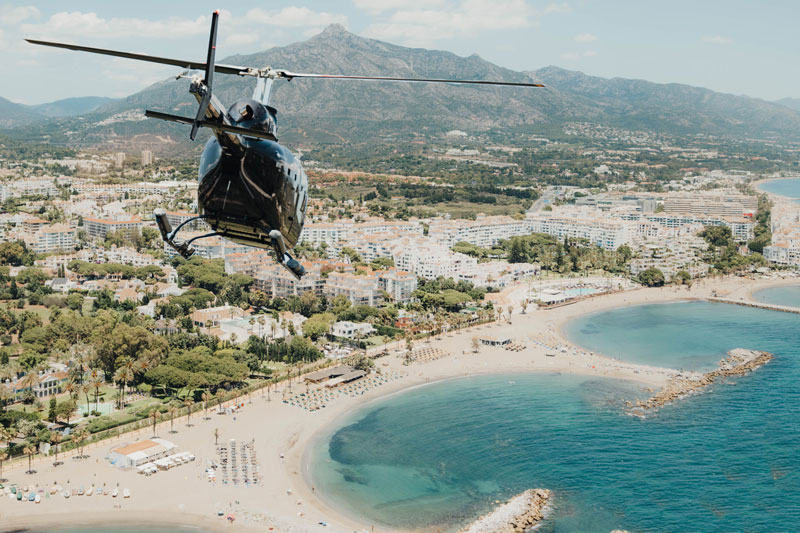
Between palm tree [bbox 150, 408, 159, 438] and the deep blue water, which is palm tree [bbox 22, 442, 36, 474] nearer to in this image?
palm tree [bbox 150, 408, 159, 438]

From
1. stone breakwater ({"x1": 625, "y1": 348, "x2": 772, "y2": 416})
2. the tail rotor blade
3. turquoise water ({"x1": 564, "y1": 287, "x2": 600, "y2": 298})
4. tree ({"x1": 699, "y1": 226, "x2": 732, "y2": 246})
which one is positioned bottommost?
stone breakwater ({"x1": 625, "y1": 348, "x2": 772, "y2": 416})

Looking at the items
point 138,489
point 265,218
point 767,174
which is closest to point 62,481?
point 138,489

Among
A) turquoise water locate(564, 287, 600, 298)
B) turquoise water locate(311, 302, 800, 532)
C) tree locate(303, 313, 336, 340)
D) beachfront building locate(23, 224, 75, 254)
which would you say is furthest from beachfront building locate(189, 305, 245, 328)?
turquoise water locate(564, 287, 600, 298)

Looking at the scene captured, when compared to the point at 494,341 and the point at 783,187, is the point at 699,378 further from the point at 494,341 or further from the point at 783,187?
the point at 783,187

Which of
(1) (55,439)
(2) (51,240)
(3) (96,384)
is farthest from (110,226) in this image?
(1) (55,439)

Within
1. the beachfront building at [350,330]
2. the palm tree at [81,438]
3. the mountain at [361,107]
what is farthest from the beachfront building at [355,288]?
the mountain at [361,107]

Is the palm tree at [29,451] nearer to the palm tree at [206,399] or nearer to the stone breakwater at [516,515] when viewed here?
the palm tree at [206,399]
